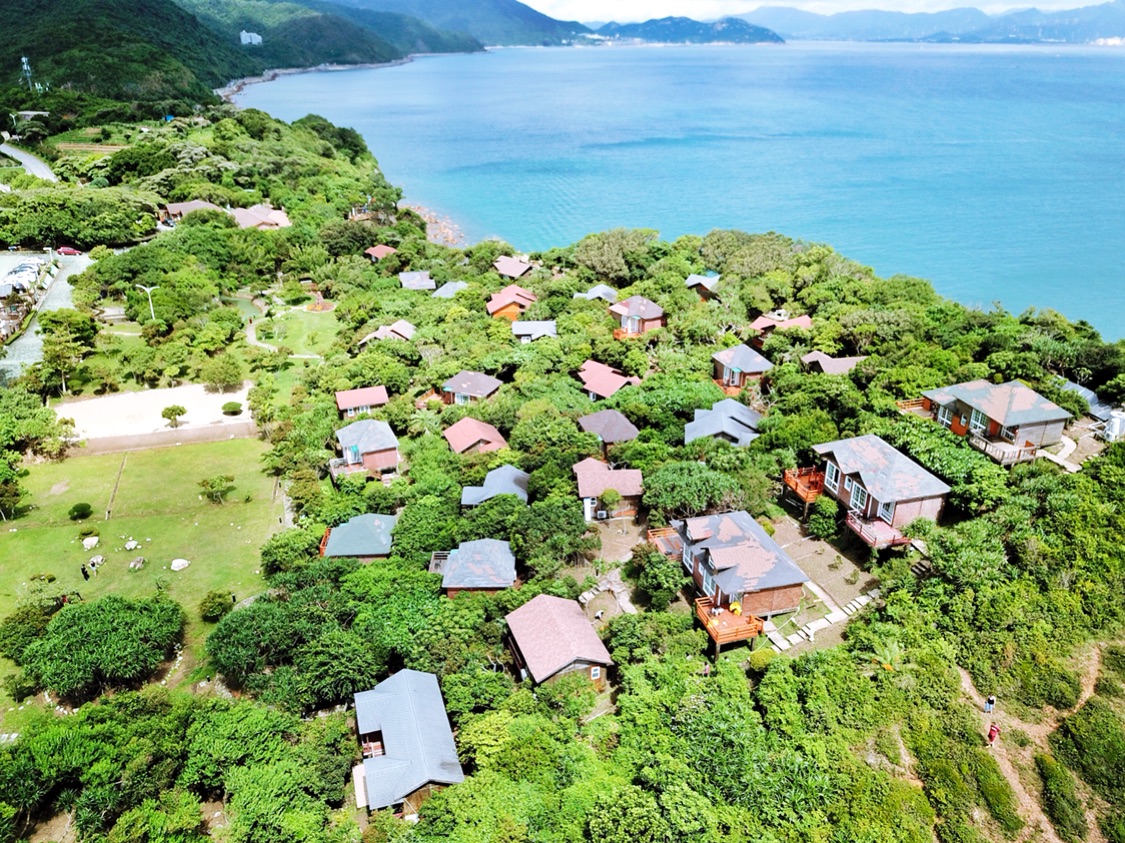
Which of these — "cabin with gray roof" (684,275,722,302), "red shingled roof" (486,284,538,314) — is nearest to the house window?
"cabin with gray roof" (684,275,722,302)

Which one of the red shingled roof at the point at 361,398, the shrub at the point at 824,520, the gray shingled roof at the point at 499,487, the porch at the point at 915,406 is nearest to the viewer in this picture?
the shrub at the point at 824,520

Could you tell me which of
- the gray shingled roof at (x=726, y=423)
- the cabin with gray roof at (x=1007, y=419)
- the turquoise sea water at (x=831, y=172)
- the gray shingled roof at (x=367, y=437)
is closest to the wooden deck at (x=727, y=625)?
the gray shingled roof at (x=726, y=423)

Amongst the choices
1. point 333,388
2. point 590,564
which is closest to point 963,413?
point 590,564

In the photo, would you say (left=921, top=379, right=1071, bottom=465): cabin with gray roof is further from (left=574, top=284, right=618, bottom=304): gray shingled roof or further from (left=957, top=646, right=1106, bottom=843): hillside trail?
(left=574, top=284, right=618, bottom=304): gray shingled roof

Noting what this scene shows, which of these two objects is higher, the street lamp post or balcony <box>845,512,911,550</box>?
balcony <box>845,512,911,550</box>

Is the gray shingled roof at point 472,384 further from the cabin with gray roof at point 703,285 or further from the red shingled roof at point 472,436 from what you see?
the cabin with gray roof at point 703,285

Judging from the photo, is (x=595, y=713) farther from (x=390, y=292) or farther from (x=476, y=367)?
(x=390, y=292)
